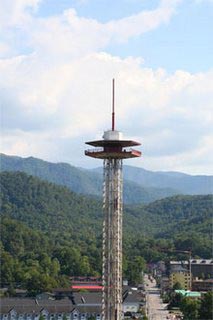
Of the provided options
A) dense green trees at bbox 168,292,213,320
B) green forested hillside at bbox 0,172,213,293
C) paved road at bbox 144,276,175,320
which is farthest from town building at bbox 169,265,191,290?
dense green trees at bbox 168,292,213,320

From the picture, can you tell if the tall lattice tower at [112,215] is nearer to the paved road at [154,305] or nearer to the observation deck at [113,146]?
the observation deck at [113,146]

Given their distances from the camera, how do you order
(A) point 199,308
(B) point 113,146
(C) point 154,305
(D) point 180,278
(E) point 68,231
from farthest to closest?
(E) point 68,231
(D) point 180,278
(C) point 154,305
(A) point 199,308
(B) point 113,146

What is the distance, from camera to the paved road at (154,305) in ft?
132

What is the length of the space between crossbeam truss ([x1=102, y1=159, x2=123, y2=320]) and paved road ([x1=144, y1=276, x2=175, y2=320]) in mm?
15590

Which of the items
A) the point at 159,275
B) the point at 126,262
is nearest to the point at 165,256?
the point at 159,275

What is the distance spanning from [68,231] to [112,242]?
2381 inches

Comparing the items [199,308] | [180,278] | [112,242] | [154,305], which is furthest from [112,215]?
[180,278]

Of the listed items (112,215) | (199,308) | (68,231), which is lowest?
(199,308)

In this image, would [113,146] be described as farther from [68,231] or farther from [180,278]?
[68,231]

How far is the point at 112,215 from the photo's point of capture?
2362 centimetres

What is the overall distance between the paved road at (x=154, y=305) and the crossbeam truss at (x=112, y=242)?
15.6 meters

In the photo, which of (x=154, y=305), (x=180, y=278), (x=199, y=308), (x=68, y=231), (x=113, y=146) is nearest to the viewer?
(x=113, y=146)

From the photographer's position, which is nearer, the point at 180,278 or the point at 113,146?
the point at 113,146

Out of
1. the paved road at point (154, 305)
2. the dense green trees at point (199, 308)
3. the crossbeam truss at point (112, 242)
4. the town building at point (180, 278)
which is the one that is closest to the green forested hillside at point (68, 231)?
the paved road at point (154, 305)
